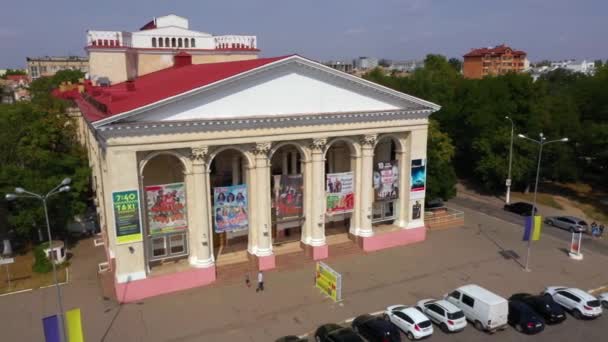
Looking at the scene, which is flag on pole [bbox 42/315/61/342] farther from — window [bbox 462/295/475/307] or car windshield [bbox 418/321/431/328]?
window [bbox 462/295/475/307]

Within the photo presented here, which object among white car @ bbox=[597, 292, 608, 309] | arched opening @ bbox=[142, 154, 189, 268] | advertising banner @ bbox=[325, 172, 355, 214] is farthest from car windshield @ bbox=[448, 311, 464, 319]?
arched opening @ bbox=[142, 154, 189, 268]

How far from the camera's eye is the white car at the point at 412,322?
23.8 meters

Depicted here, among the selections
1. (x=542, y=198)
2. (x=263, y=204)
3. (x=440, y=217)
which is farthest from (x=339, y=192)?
(x=542, y=198)

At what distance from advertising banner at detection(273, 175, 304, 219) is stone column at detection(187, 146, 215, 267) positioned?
5.39m

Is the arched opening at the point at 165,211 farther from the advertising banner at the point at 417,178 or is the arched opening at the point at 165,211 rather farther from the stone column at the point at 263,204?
the advertising banner at the point at 417,178

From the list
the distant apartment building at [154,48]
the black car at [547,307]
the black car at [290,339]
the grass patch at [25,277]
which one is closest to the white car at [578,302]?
the black car at [547,307]

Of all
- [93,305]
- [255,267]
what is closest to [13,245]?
[93,305]

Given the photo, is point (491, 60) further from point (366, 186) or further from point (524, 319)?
point (524, 319)

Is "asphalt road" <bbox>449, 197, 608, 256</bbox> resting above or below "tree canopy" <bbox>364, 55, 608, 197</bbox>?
below

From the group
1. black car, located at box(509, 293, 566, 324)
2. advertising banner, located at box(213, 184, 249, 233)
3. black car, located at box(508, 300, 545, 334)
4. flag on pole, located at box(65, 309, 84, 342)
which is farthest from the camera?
advertising banner, located at box(213, 184, 249, 233)

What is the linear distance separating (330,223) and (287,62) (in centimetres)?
1538

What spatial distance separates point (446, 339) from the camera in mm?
24266

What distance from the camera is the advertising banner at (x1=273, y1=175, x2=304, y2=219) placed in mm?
33625

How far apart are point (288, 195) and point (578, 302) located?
18.9m
